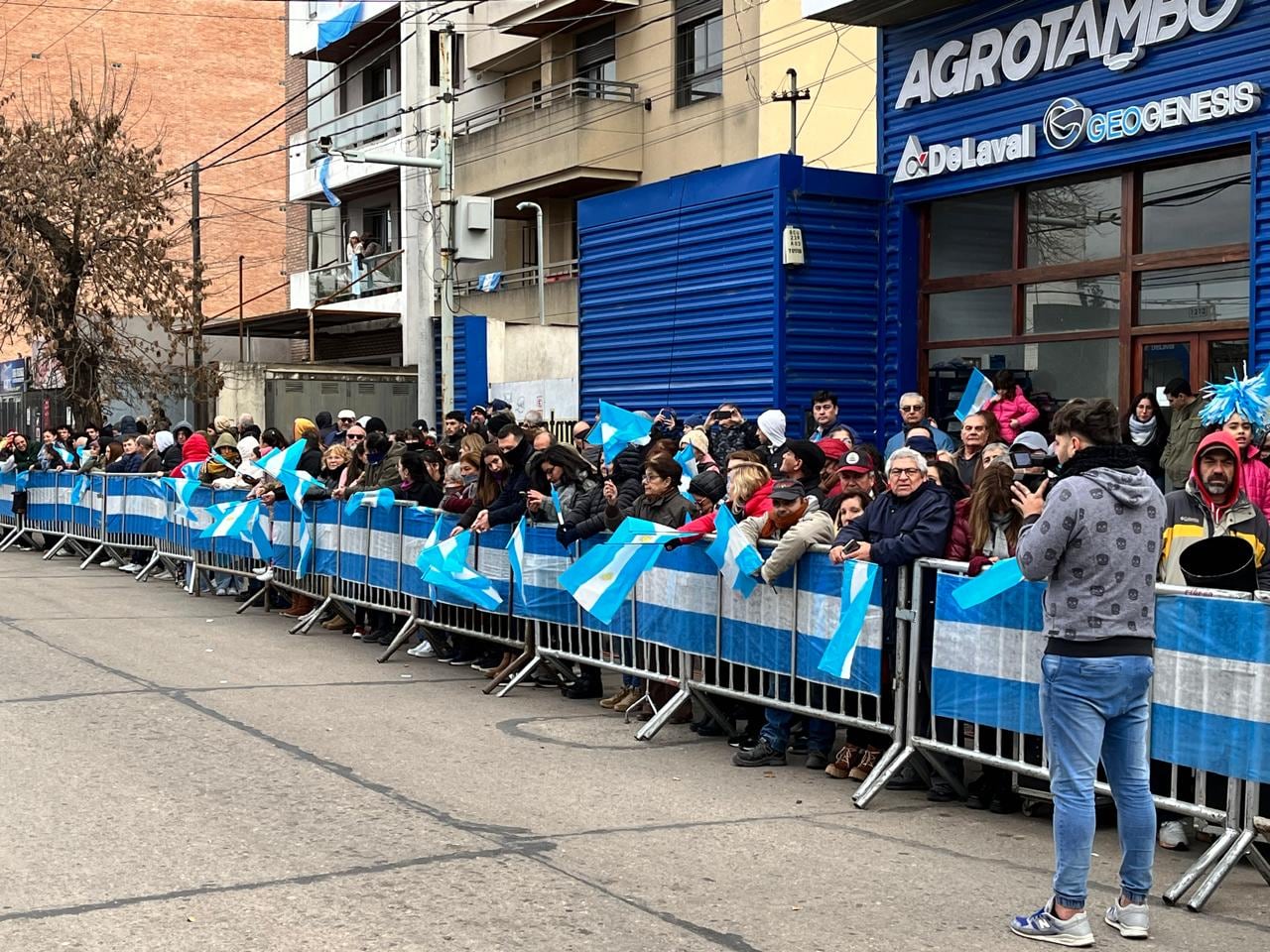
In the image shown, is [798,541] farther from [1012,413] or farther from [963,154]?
[963,154]

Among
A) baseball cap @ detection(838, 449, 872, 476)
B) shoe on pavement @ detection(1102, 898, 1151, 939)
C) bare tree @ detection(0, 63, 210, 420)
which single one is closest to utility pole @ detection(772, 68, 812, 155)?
bare tree @ detection(0, 63, 210, 420)

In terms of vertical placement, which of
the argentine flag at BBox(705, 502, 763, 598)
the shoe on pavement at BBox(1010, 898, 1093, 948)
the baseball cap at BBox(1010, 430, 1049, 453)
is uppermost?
the baseball cap at BBox(1010, 430, 1049, 453)

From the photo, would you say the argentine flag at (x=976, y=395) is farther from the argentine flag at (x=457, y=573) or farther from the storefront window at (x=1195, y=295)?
the argentine flag at (x=457, y=573)

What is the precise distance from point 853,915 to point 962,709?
1937 millimetres

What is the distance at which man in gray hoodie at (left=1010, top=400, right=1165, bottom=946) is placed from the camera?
5586mm

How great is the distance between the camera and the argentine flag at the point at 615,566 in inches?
383

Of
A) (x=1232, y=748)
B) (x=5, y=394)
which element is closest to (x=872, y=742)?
(x=1232, y=748)

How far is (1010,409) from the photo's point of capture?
1282 cm

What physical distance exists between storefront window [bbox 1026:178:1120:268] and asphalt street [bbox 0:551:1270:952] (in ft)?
23.3

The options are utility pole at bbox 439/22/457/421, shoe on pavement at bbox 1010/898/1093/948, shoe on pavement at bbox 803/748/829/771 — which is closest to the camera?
shoe on pavement at bbox 1010/898/1093/948

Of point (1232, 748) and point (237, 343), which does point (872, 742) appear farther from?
point (237, 343)

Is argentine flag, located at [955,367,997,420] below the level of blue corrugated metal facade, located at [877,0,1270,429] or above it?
below

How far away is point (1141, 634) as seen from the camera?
5.61m

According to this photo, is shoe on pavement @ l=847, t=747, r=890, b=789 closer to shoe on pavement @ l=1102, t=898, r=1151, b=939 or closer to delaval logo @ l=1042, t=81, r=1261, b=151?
shoe on pavement @ l=1102, t=898, r=1151, b=939
